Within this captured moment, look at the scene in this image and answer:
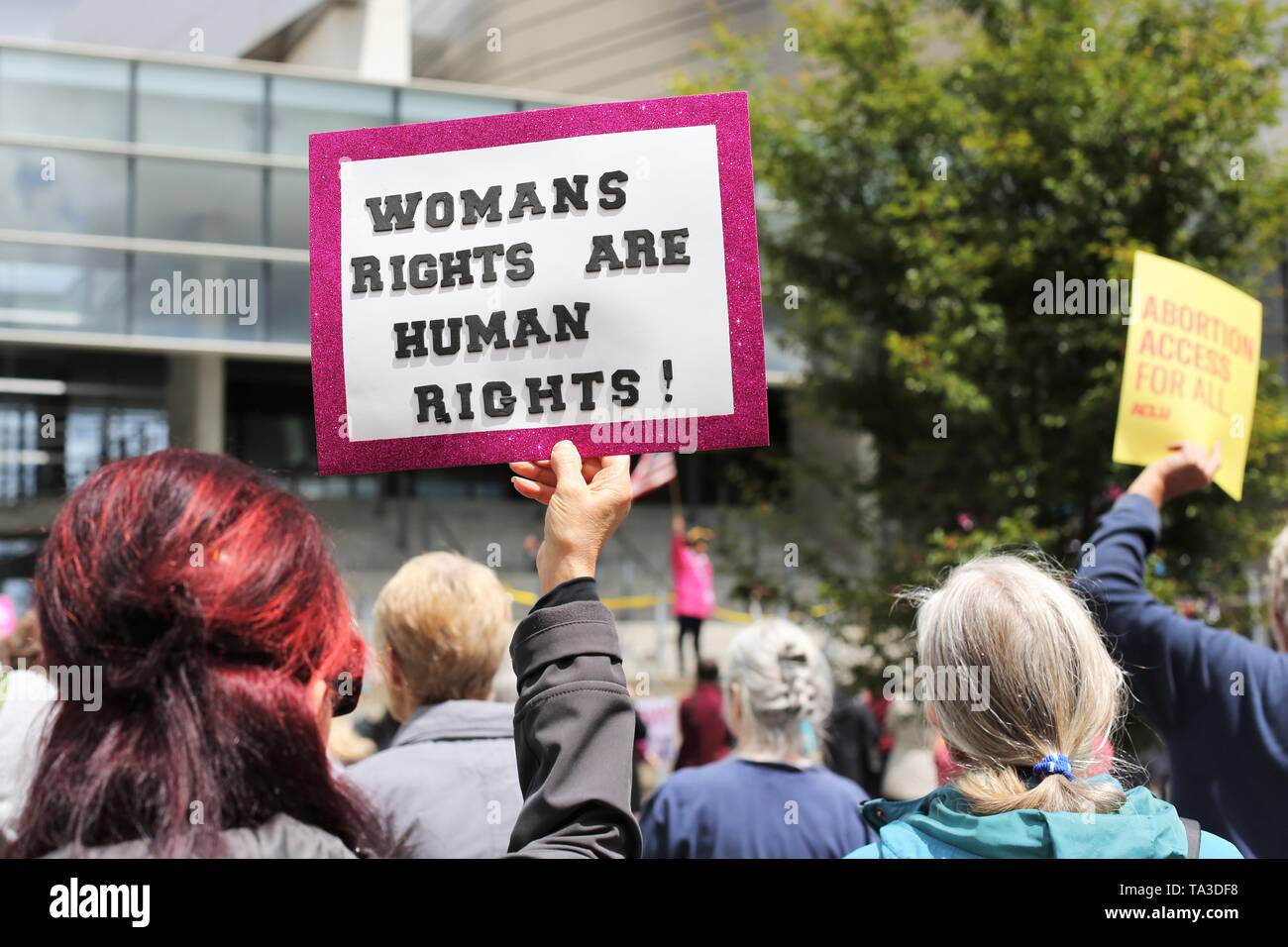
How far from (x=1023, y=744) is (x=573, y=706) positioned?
0.65m

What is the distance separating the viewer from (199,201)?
48.7 ft

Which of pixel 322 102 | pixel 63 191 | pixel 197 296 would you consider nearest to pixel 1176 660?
pixel 197 296

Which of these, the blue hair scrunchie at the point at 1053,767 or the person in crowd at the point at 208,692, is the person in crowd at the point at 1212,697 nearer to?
the blue hair scrunchie at the point at 1053,767

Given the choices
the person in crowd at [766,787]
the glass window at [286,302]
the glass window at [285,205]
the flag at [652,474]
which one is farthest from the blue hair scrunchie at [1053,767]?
the glass window at [285,205]

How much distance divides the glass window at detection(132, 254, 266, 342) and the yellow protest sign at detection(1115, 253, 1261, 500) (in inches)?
506

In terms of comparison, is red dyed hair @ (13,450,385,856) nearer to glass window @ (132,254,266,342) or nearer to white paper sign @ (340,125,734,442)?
white paper sign @ (340,125,734,442)

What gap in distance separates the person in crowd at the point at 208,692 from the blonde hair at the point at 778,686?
1.90 meters

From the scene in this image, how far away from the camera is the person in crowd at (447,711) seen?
7.59 ft

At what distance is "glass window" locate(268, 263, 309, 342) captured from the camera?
15.2 m

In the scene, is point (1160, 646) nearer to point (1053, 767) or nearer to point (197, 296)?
point (1053, 767)
